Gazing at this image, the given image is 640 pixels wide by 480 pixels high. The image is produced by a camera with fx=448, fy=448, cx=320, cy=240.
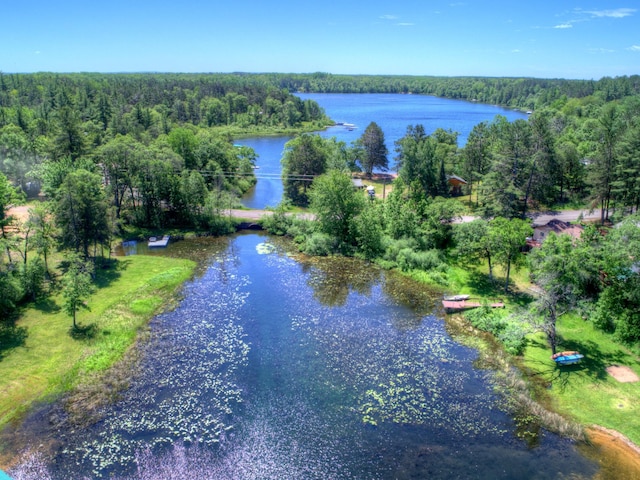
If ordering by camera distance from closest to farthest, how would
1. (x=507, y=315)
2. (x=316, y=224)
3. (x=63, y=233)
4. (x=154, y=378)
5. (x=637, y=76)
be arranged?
(x=154, y=378) → (x=507, y=315) → (x=63, y=233) → (x=316, y=224) → (x=637, y=76)

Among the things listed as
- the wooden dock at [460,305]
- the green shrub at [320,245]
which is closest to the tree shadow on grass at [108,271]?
the green shrub at [320,245]

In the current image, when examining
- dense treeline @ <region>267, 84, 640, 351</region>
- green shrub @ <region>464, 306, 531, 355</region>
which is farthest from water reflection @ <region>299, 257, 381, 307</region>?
green shrub @ <region>464, 306, 531, 355</region>

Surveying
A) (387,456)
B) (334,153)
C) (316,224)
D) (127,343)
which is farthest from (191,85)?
(387,456)

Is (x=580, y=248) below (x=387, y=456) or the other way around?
the other way around

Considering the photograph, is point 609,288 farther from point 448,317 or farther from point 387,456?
point 387,456

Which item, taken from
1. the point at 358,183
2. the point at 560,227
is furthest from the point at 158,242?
the point at 560,227

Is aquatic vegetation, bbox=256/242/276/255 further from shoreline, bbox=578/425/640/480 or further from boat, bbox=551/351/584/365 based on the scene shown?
shoreline, bbox=578/425/640/480

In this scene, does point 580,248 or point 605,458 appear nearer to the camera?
point 605,458
